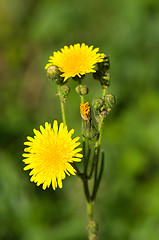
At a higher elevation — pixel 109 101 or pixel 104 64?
pixel 104 64

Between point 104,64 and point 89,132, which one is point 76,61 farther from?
point 89,132

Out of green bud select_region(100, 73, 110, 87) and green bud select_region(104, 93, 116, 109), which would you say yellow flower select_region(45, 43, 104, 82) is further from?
green bud select_region(104, 93, 116, 109)

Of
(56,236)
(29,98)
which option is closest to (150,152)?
(56,236)

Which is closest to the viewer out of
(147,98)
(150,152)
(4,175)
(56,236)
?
(56,236)

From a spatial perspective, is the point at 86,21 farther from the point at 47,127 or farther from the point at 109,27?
the point at 47,127

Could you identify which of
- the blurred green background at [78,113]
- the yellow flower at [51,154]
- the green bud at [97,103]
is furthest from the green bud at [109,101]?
the blurred green background at [78,113]

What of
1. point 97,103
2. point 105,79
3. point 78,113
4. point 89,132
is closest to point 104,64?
point 105,79
